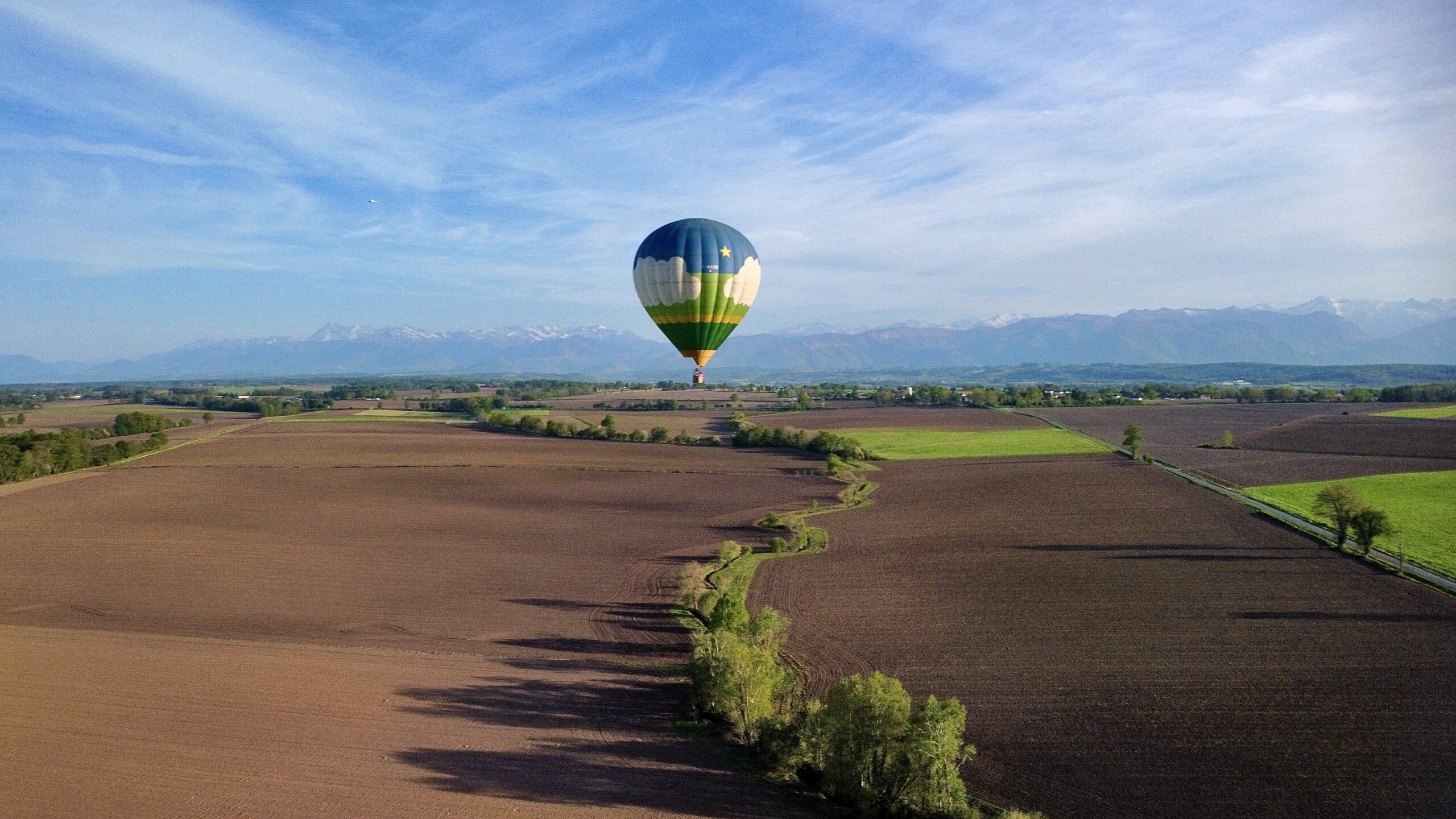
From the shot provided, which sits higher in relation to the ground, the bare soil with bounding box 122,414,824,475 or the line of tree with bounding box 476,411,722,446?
the line of tree with bounding box 476,411,722,446

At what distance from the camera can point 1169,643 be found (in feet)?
78.8

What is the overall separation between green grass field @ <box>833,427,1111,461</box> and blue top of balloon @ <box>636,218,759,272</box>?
34.6m

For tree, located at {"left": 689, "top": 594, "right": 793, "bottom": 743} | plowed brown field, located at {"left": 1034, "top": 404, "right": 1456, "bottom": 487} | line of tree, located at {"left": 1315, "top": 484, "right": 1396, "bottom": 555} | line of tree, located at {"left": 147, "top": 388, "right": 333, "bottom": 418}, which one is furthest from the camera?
line of tree, located at {"left": 147, "top": 388, "right": 333, "bottom": 418}

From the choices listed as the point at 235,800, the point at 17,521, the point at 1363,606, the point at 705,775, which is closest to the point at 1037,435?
the point at 1363,606

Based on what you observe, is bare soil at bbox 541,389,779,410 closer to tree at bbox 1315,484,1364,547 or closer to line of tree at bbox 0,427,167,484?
line of tree at bbox 0,427,167,484

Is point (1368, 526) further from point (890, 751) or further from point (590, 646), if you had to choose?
point (590, 646)

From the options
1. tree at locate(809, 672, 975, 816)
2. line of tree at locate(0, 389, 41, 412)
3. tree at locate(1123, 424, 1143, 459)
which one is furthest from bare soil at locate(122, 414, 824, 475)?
line of tree at locate(0, 389, 41, 412)

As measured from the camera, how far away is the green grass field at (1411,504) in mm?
33438

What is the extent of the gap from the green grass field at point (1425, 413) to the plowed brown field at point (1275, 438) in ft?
8.92

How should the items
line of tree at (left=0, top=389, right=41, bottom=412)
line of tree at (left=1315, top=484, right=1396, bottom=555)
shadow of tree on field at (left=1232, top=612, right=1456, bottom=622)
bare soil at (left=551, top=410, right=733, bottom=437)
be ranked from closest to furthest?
shadow of tree on field at (left=1232, top=612, right=1456, bottom=622) < line of tree at (left=1315, top=484, right=1396, bottom=555) < bare soil at (left=551, top=410, right=733, bottom=437) < line of tree at (left=0, top=389, right=41, bottom=412)

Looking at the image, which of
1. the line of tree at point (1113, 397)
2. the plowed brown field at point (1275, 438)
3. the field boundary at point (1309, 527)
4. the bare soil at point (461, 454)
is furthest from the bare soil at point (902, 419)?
the field boundary at point (1309, 527)

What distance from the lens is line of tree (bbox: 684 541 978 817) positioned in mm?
15766

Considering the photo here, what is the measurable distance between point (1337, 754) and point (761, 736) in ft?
44.4

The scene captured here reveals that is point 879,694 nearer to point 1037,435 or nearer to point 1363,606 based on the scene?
point 1363,606
